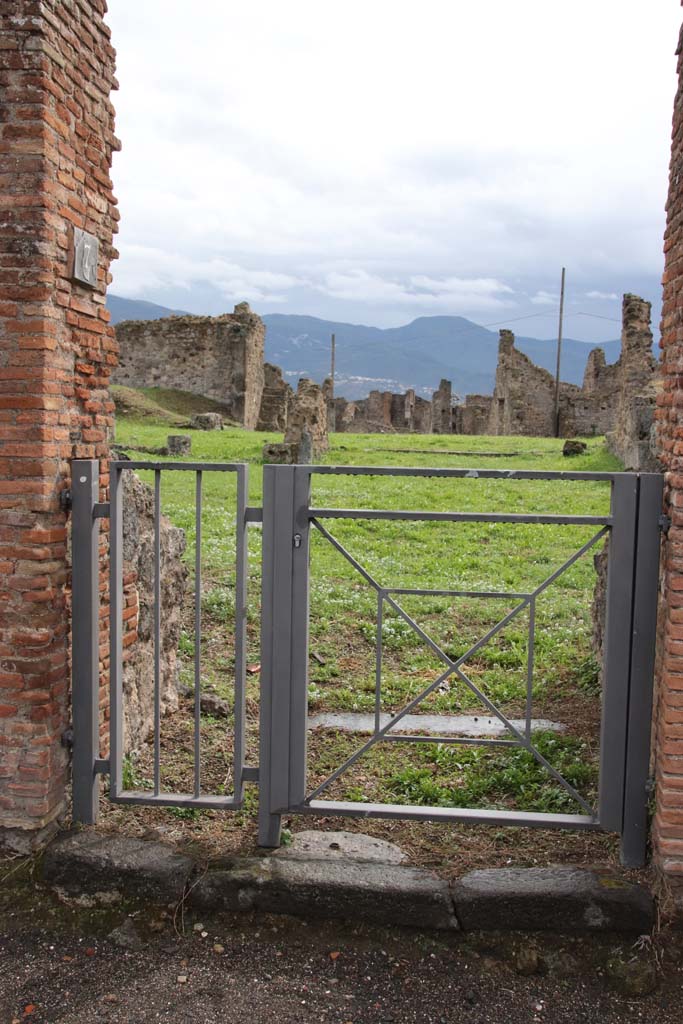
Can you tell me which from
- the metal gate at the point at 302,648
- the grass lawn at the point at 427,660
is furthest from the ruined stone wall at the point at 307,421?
the metal gate at the point at 302,648

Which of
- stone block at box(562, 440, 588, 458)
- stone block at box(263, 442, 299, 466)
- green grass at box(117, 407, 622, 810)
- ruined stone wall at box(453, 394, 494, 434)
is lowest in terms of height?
green grass at box(117, 407, 622, 810)

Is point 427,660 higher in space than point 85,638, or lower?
lower

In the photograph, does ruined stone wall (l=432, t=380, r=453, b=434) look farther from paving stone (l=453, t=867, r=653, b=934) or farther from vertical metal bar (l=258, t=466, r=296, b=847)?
paving stone (l=453, t=867, r=653, b=934)

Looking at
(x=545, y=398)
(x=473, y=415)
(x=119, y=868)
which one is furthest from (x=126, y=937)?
(x=473, y=415)

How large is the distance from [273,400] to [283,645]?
101 ft

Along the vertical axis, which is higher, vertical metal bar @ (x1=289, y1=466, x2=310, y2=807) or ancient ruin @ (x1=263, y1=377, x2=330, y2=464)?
ancient ruin @ (x1=263, y1=377, x2=330, y2=464)

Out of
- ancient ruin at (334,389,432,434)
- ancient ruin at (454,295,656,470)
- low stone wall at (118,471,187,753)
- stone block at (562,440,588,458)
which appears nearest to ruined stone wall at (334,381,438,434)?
ancient ruin at (334,389,432,434)

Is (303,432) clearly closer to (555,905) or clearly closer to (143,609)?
(143,609)

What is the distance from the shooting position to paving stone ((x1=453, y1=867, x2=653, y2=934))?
135 inches

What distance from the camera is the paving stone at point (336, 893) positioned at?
349cm

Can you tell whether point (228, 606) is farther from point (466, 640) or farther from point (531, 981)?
point (531, 981)

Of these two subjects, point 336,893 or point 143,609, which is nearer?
point 336,893

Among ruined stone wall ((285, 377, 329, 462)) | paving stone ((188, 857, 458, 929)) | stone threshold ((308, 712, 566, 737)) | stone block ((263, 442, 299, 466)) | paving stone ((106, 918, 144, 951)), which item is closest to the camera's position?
paving stone ((106, 918, 144, 951))

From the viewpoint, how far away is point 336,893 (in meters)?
3.54
